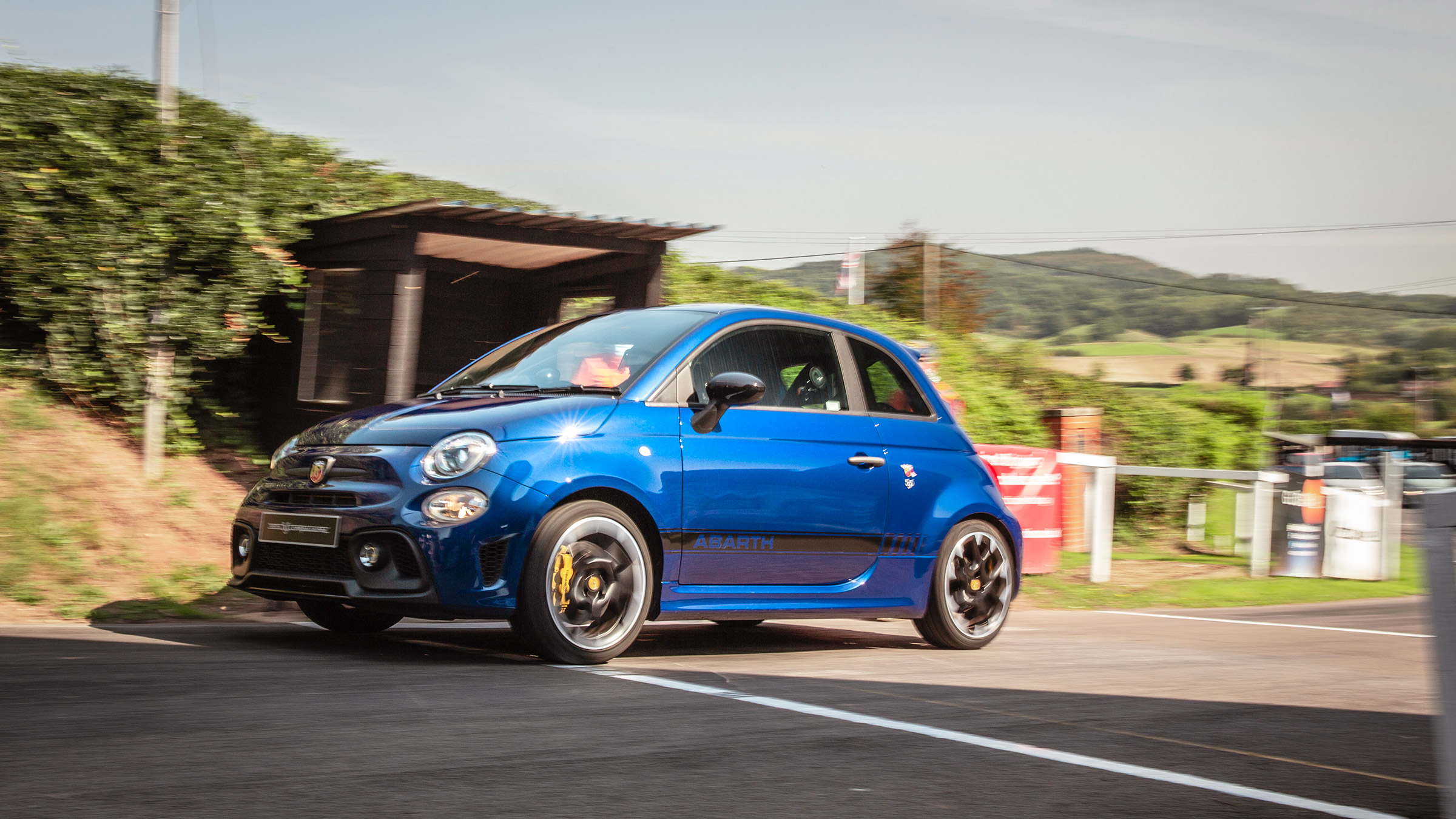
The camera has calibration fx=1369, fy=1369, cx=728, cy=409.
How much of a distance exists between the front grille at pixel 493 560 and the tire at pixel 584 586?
0.35 feet

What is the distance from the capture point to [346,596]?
5867 mm

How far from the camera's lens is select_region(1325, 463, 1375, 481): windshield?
17991 mm

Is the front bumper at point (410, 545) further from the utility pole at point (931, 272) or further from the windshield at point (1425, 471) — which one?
the windshield at point (1425, 471)

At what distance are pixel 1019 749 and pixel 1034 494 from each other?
29.2ft

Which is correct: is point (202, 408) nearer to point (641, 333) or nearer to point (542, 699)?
point (641, 333)

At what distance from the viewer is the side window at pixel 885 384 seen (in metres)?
7.55

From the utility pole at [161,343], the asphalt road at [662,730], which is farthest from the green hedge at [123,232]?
the asphalt road at [662,730]

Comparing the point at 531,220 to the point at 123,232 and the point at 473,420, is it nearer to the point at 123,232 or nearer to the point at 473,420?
the point at 123,232

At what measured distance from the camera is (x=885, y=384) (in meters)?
7.68

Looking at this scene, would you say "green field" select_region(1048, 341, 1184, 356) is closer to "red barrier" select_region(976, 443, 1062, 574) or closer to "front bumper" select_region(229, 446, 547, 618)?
"red barrier" select_region(976, 443, 1062, 574)

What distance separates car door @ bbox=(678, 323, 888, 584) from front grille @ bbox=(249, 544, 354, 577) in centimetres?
152

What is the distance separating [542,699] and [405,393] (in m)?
Result: 7.75

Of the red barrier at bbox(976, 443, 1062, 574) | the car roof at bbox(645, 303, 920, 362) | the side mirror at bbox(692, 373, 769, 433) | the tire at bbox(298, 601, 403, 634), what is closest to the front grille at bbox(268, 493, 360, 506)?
the tire at bbox(298, 601, 403, 634)

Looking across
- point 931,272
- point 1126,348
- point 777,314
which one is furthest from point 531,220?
point 1126,348
